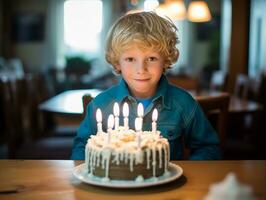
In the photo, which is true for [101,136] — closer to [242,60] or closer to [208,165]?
[208,165]

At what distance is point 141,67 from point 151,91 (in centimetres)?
17

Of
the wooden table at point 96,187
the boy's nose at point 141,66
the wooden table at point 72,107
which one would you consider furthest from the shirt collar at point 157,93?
the wooden table at point 72,107

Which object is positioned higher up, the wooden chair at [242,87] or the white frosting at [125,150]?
the white frosting at [125,150]

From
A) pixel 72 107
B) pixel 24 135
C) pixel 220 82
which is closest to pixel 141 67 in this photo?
pixel 72 107

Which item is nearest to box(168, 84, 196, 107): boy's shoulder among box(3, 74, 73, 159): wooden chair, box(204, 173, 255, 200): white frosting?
box(204, 173, 255, 200): white frosting

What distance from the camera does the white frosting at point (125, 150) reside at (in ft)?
3.25

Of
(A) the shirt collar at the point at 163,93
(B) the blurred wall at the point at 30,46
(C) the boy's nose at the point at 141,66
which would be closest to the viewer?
(C) the boy's nose at the point at 141,66

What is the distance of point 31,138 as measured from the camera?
334 cm

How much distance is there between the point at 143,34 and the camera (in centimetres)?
139

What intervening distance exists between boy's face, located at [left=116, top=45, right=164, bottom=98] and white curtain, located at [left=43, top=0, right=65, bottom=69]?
11177 millimetres

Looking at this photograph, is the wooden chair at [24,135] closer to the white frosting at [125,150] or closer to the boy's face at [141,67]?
the boy's face at [141,67]

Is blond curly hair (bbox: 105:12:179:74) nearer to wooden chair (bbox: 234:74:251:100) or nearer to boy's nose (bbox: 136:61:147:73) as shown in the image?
boy's nose (bbox: 136:61:147:73)

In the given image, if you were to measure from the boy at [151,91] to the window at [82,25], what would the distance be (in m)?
11.1

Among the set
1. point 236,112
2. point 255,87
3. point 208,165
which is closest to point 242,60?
point 255,87
